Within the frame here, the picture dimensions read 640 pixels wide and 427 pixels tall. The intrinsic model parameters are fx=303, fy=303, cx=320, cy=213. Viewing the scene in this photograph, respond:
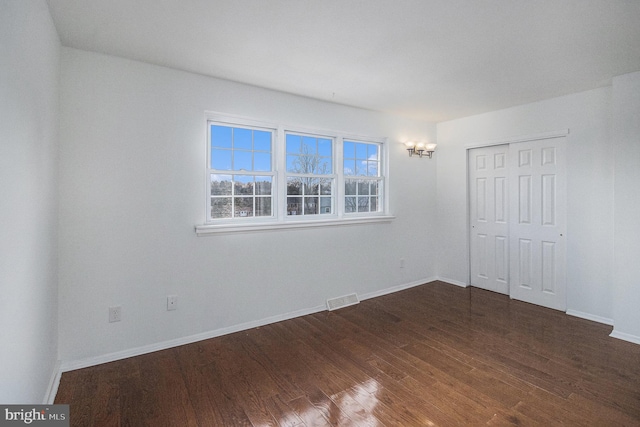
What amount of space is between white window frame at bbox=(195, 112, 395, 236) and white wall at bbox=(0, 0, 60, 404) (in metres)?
1.13

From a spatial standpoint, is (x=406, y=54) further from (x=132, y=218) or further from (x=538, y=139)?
(x=132, y=218)

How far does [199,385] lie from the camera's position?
2.20 meters

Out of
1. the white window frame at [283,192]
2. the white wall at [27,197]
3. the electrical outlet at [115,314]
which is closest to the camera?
the white wall at [27,197]

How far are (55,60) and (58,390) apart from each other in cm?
232

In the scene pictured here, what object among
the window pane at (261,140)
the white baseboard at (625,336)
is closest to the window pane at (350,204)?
the window pane at (261,140)

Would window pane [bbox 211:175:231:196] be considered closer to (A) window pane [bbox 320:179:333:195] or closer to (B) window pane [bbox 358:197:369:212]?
(A) window pane [bbox 320:179:333:195]

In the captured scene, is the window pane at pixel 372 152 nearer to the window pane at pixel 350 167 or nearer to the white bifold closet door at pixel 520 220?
the window pane at pixel 350 167

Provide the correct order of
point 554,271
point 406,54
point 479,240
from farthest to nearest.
Answer: point 479,240 < point 554,271 < point 406,54

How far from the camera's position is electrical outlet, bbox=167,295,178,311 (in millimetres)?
2748

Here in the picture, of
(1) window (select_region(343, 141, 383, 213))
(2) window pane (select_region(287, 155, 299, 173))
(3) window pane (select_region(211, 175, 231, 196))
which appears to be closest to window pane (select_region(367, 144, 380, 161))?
(1) window (select_region(343, 141, 383, 213))

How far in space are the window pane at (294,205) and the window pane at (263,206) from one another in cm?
25

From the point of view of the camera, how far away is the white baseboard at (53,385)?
1.96 meters

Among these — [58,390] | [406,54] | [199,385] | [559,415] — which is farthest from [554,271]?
[58,390]

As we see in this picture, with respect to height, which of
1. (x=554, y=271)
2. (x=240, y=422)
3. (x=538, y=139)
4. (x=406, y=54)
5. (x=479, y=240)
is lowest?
(x=240, y=422)
